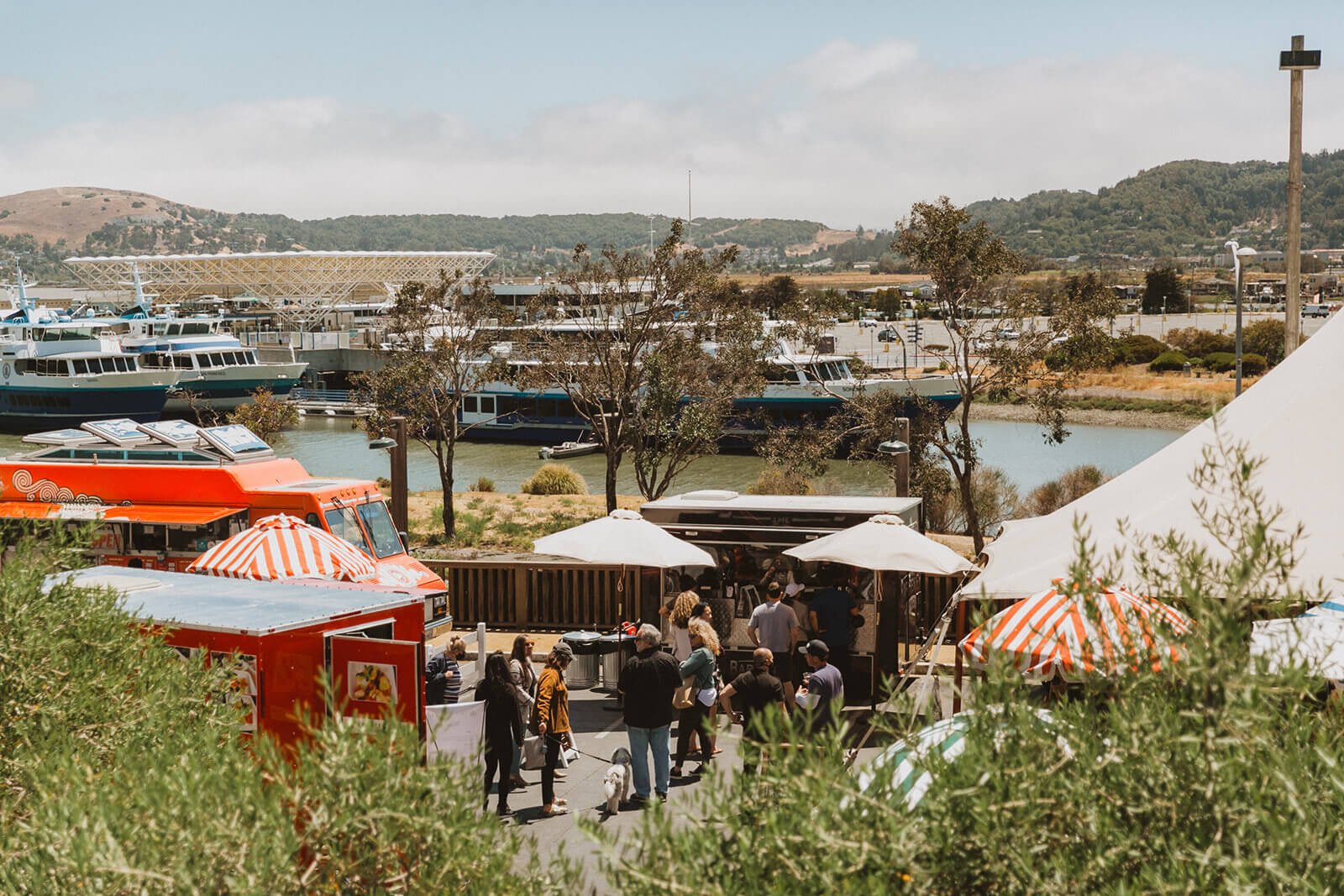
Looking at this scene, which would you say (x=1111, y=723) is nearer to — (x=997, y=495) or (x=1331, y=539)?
(x=1331, y=539)

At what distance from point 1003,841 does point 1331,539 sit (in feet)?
20.7

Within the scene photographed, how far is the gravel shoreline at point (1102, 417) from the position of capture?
5822 cm

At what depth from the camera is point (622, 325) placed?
29516 mm

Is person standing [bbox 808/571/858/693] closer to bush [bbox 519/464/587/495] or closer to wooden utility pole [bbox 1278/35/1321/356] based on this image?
wooden utility pole [bbox 1278/35/1321/356]

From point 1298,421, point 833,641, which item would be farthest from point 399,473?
point 1298,421

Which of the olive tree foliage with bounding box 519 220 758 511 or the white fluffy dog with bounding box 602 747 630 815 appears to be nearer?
the white fluffy dog with bounding box 602 747 630 815

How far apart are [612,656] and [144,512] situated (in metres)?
6.17

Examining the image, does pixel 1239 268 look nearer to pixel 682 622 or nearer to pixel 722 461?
pixel 682 622

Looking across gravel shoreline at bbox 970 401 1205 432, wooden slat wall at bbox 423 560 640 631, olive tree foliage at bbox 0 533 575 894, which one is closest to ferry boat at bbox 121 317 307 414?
gravel shoreline at bbox 970 401 1205 432

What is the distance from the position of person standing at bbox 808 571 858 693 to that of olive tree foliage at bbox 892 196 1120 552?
10.4 m

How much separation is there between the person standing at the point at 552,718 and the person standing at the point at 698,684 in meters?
0.88

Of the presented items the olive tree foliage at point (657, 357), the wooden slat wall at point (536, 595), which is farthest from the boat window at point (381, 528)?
the olive tree foliage at point (657, 357)

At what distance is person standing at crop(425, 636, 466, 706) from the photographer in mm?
10055

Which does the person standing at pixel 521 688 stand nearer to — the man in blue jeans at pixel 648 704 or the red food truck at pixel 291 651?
the man in blue jeans at pixel 648 704
